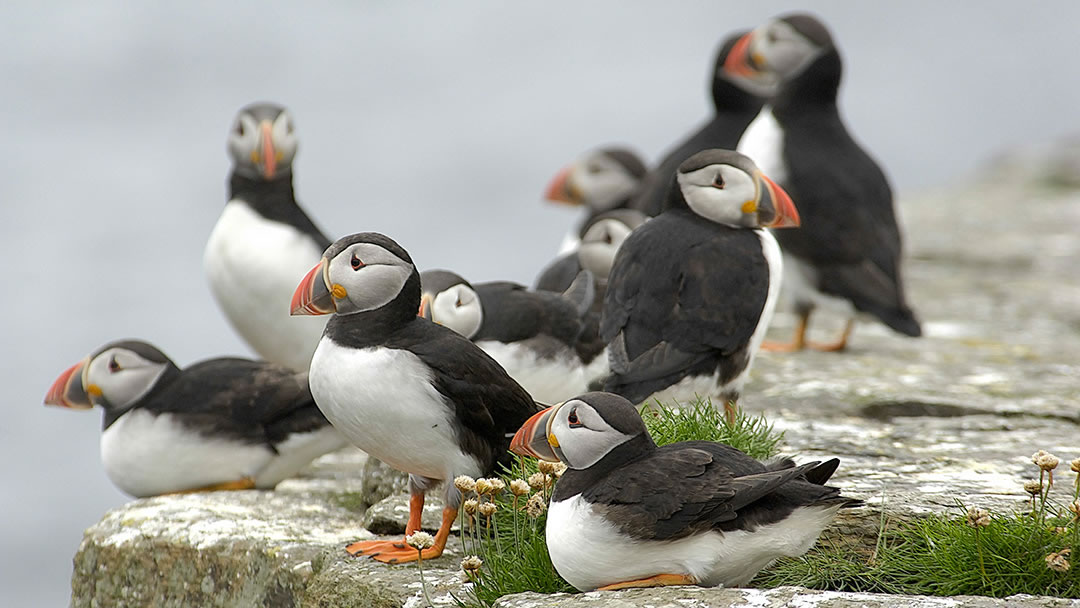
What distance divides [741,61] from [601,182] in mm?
1377

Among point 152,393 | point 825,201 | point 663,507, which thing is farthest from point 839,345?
point 663,507

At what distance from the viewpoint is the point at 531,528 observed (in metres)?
3.91

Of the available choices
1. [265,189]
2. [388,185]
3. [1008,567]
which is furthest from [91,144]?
[1008,567]

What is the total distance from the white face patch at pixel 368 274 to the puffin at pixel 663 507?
0.73m

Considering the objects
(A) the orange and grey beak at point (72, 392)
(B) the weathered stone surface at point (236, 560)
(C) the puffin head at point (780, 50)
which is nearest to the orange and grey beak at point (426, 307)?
(B) the weathered stone surface at point (236, 560)

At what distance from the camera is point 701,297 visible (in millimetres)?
4797

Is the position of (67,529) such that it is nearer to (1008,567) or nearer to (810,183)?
(810,183)

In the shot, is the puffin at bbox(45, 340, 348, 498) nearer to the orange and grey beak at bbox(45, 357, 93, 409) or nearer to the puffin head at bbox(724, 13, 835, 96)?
the orange and grey beak at bbox(45, 357, 93, 409)

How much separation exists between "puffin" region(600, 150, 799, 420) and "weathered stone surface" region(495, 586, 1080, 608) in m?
1.34

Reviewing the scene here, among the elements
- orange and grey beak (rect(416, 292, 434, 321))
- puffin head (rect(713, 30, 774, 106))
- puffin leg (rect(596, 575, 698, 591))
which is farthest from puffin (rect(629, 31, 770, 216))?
puffin leg (rect(596, 575, 698, 591))

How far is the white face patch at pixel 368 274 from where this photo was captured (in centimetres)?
402

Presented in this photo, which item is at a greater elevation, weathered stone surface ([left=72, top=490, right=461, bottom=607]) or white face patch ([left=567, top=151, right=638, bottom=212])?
white face patch ([left=567, top=151, right=638, bottom=212])

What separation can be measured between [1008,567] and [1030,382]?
2961mm

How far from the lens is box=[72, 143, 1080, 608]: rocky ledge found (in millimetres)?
3914
